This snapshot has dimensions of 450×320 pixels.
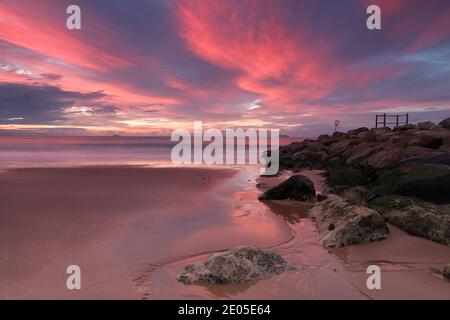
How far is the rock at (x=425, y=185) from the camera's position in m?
9.20

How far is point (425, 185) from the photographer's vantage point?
9.55 meters

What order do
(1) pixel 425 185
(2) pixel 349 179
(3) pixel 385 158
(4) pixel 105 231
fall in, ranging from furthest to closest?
(3) pixel 385 158, (2) pixel 349 179, (1) pixel 425 185, (4) pixel 105 231

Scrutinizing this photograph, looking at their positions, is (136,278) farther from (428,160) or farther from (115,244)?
(428,160)

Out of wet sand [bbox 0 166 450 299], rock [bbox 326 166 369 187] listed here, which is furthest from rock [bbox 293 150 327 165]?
wet sand [bbox 0 166 450 299]

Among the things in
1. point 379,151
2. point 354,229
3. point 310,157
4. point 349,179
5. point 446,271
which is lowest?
point 446,271

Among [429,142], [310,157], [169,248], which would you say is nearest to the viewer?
[169,248]

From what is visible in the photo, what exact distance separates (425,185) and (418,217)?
6.66 ft

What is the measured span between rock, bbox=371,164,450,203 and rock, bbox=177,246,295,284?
5255 mm

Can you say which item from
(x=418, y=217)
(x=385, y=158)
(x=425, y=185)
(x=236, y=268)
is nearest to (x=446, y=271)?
(x=418, y=217)

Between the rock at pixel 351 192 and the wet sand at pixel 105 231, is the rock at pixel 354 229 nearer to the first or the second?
the wet sand at pixel 105 231

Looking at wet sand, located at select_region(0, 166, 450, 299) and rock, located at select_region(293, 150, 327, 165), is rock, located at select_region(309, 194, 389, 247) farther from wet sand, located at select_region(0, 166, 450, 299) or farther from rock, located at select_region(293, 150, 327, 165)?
rock, located at select_region(293, 150, 327, 165)

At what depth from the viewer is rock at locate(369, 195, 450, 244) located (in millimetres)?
7469

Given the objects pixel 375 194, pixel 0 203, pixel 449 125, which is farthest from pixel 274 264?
pixel 449 125

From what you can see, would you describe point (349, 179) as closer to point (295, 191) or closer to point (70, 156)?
point (295, 191)
